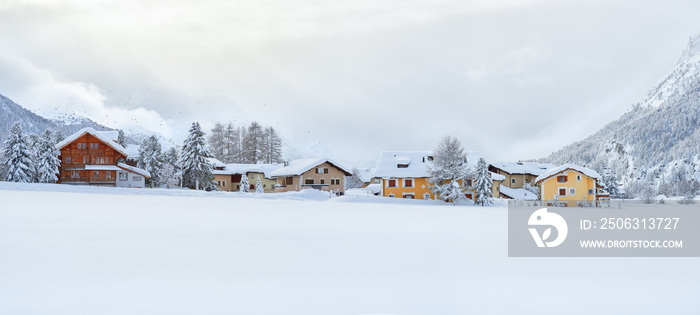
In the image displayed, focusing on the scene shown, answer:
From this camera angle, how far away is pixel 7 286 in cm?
871

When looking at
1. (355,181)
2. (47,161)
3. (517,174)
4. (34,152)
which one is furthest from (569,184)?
(34,152)

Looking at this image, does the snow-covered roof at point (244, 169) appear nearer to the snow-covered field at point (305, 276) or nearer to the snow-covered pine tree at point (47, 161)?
the snow-covered pine tree at point (47, 161)

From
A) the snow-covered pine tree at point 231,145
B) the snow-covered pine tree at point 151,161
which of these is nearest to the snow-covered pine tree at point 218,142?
the snow-covered pine tree at point 231,145

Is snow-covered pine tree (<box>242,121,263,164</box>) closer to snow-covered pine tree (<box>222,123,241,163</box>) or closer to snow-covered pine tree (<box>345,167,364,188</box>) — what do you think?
snow-covered pine tree (<box>222,123,241,163</box>)

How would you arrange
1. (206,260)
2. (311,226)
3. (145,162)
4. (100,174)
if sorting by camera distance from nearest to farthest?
(206,260)
(311,226)
(100,174)
(145,162)

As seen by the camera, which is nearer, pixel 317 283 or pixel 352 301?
pixel 352 301

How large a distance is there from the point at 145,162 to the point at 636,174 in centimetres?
16114

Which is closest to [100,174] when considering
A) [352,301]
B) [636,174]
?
[352,301]

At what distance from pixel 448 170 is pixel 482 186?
12.9ft

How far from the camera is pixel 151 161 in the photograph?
68.8m

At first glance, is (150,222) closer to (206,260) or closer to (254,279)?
(206,260)

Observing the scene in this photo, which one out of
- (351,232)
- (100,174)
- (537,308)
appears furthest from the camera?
(100,174)

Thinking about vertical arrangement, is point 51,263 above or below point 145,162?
below

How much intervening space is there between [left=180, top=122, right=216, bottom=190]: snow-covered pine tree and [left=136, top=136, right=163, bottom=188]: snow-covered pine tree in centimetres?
1044
